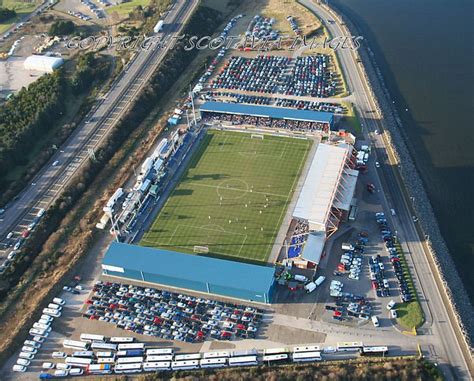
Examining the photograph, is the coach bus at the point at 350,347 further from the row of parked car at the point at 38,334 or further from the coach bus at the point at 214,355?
the row of parked car at the point at 38,334

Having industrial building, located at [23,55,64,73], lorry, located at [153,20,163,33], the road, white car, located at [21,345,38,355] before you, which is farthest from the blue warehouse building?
lorry, located at [153,20,163,33]

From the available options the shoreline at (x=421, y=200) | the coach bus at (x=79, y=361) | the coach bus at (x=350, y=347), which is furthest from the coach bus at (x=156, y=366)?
the shoreline at (x=421, y=200)

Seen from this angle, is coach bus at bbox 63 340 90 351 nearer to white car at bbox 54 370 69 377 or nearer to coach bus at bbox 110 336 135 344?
coach bus at bbox 110 336 135 344

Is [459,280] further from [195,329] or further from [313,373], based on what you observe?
[195,329]

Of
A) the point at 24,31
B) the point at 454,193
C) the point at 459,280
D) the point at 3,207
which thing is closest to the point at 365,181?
the point at 454,193

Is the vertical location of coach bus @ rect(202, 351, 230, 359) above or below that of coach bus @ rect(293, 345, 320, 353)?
below

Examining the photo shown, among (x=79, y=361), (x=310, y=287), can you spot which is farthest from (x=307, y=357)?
(x=79, y=361)
